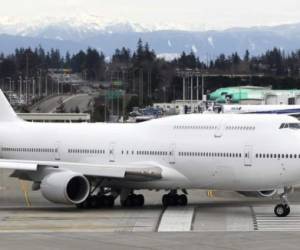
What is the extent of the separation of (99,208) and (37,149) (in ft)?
17.5

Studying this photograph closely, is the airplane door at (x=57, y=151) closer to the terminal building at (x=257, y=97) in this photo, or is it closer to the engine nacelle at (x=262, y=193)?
the engine nacelle at (x=262, y=193)

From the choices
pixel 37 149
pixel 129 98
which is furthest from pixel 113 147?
pixel 129 98

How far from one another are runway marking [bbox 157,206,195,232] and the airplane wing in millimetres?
1700

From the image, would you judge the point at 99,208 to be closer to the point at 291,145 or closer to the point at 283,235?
the point at 291,145

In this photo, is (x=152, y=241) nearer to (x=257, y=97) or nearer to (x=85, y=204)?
(x=85, y=204)

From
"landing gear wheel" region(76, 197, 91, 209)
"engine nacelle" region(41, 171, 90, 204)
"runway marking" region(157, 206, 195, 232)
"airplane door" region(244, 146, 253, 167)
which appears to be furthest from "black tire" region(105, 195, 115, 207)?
"airplane door" region(244, 146, 253, 167)

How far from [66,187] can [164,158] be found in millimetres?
4245

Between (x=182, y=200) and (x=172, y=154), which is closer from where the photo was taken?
(x=172, y=154)

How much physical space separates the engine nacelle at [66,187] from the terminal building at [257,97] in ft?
358

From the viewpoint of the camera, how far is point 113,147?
125 ft

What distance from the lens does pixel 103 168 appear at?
36.2m

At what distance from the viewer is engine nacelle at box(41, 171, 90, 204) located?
3569 cm

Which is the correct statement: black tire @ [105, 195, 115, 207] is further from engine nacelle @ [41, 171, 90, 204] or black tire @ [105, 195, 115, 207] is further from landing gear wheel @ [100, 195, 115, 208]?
engine nacelle @ [41, 171, 90, 204]

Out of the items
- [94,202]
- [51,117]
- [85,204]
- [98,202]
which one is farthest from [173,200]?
[51,117]
